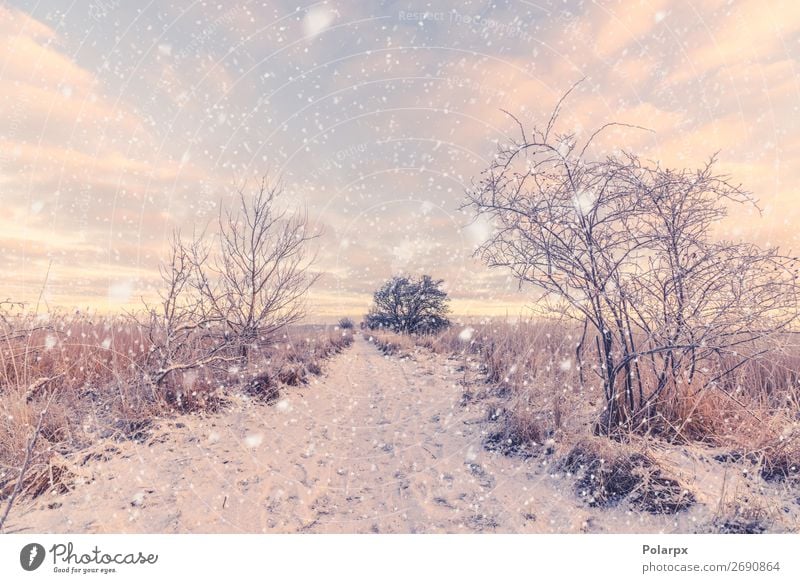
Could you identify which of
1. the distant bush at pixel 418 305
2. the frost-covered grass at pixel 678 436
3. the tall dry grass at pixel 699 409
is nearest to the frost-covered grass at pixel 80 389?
the frost-covered grass at pixel 678 436

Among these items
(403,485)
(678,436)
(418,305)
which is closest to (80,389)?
(403,485)

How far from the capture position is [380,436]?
578 centimetres

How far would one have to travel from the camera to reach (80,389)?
6.09m

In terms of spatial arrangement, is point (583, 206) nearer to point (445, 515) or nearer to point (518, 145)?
point (518, 145)

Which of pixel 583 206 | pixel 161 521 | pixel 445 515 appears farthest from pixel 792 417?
pixel 161 521

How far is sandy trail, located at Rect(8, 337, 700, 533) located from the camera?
3330mm

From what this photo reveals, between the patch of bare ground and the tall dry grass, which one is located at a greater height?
the tall dry grass

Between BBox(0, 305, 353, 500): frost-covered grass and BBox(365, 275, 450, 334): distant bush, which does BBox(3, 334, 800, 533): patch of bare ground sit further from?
BBox(365, 275, 450, 334): distant bush

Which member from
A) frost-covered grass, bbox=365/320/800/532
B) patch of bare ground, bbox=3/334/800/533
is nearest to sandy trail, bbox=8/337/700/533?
patch of bare ground, bbox=3/334/800/533

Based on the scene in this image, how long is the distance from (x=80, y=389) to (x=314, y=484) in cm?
436

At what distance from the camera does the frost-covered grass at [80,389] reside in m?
3.89

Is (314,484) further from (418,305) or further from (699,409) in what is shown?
(418,305)

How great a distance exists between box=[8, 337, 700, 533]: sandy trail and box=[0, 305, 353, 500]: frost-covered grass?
31cm
